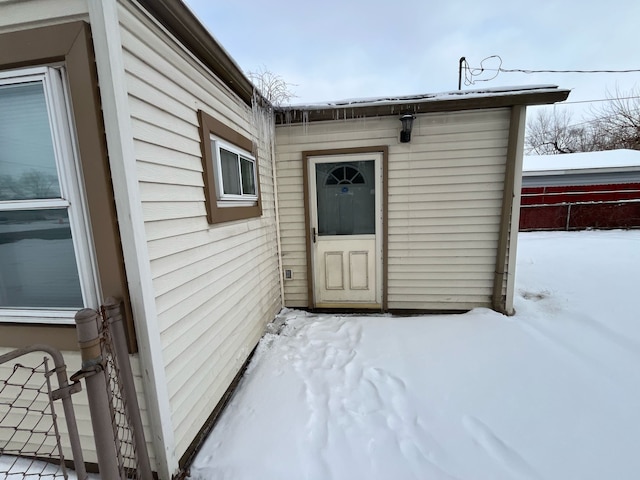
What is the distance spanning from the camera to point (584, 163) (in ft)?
31.3

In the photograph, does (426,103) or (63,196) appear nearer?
(63,196)

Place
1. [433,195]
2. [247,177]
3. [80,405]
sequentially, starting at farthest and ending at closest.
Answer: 1. [433,195]
2. [247,177]
3. [80,405]

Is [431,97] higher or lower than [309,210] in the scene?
higher

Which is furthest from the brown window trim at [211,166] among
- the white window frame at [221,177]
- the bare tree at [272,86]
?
the bare tree at [272,86]

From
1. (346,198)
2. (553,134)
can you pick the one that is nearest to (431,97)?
(346,198)

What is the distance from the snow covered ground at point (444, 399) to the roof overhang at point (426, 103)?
98.4 inches

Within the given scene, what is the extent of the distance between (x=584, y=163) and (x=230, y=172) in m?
12.8

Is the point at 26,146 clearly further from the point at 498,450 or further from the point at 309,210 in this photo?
the point at 498,450

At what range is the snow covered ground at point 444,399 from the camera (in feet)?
4.93

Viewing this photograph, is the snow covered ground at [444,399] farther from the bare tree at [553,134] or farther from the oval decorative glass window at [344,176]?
the bare tree at [553,134]

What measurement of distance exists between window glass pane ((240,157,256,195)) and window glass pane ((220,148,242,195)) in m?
0.16

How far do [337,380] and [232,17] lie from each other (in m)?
5.27

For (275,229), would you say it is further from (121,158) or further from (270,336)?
(121,158)

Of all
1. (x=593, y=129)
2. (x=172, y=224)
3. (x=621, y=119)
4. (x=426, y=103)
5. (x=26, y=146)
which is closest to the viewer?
(x=26, y=146)
